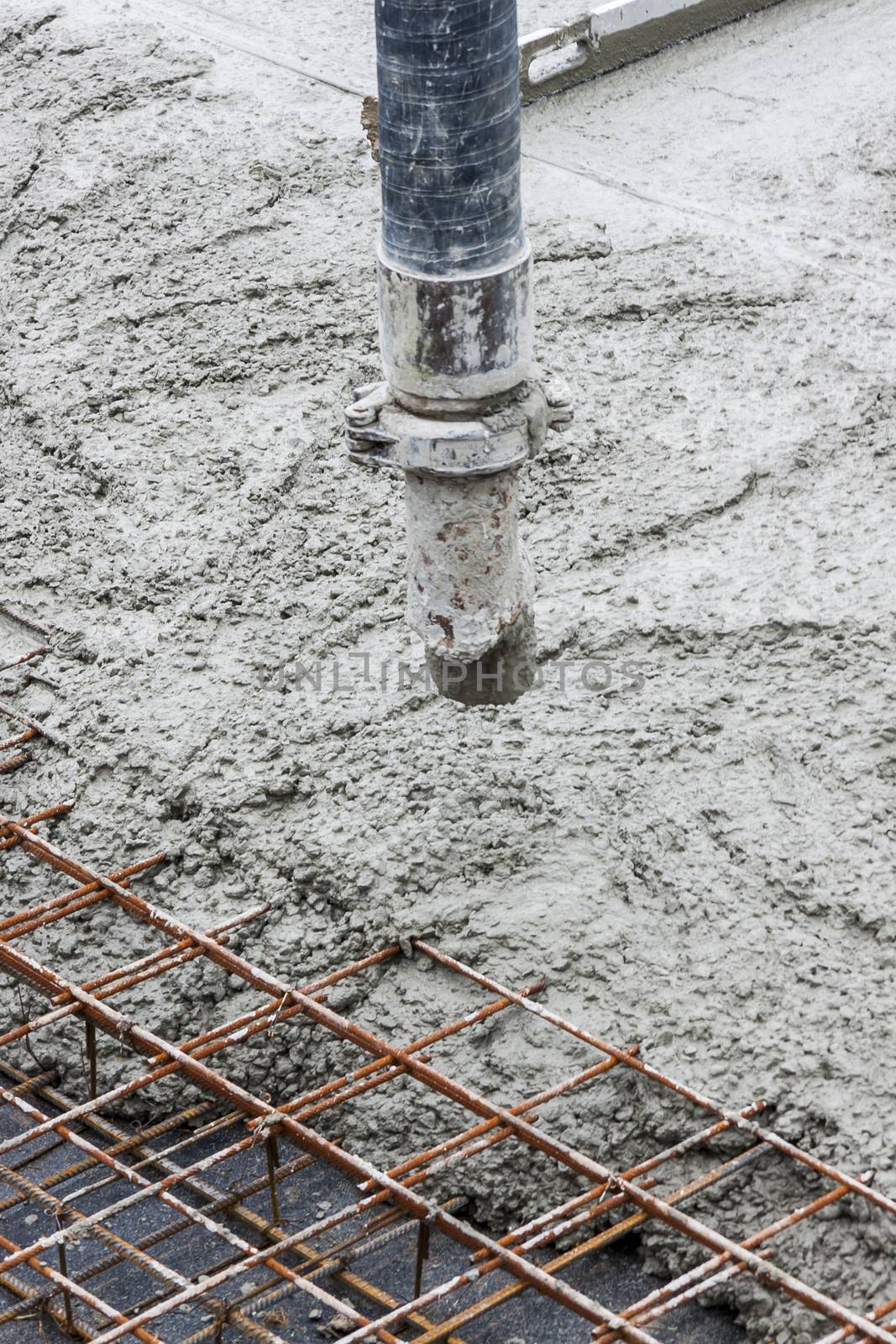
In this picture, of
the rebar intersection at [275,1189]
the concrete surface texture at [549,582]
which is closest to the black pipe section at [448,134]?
the concrete surface texture at [549,582]

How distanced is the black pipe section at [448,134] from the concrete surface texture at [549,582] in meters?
1.39

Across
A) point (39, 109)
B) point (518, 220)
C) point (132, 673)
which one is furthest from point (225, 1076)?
point (39, 109)

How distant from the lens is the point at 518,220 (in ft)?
10.8

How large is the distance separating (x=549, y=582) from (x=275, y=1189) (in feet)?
5.81

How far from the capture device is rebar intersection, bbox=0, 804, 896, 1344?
3.31 metres

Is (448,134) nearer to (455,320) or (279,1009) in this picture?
(455,320)

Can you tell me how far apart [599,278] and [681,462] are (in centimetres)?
98

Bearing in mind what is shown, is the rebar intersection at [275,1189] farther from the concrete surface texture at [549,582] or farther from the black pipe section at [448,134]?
the black pipe section at [448,134]

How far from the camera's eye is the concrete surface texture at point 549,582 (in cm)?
381

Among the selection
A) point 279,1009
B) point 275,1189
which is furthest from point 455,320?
point 275,1189

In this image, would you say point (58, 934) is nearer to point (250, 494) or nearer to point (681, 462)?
→ point (250, 494)

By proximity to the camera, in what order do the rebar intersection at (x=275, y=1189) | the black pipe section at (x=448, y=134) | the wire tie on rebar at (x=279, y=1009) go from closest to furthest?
the black pipe section at (x=448, y=134) < the rebar intersection at (x=275, y=1189) < the wire tie on rebar at (x=279, y=1009)

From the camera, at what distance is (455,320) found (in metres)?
3.27

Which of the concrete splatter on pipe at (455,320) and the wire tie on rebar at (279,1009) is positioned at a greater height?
the concrete splatter on pipe at (455,320)
